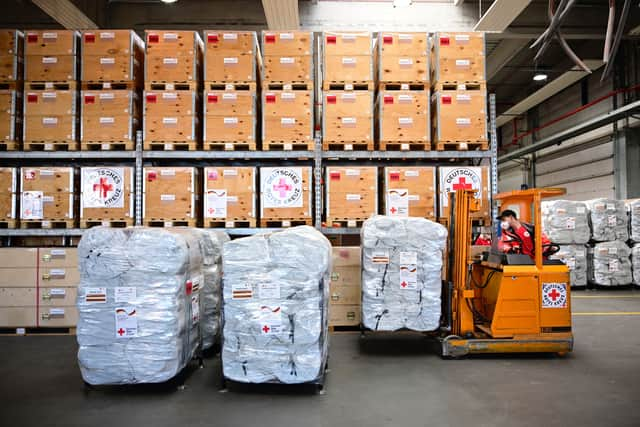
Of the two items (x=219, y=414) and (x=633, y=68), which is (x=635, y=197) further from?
(x=219, y=414)

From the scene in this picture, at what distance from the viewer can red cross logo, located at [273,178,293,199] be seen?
6.66m

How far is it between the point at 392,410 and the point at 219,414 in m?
1.44

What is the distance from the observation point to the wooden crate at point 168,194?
21.7 ft

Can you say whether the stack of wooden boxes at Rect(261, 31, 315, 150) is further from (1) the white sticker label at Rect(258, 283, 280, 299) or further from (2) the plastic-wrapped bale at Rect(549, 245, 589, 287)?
(2) the plastic-wrapped bale at Rect(549, 245, 589, 287)

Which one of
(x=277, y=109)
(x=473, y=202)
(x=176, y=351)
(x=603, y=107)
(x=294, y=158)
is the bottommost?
(x=176, y=351)

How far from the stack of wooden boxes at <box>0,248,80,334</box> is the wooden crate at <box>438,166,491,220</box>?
5.64 meters

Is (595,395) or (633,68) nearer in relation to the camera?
(595,395)

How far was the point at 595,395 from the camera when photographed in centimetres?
399

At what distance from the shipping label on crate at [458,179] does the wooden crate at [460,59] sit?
1395 mm

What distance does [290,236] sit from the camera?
4.10 metres

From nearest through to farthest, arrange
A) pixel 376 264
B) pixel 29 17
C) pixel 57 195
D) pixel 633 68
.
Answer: pixel 376 264 < pixel 57 195 < pixel 29 17 < pixel 633 68

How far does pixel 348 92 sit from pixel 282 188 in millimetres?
1796

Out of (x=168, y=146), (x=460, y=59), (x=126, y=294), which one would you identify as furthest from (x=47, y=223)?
(x=460, y=59)

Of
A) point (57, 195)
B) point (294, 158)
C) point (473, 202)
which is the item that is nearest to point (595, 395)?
point (473, 202)
